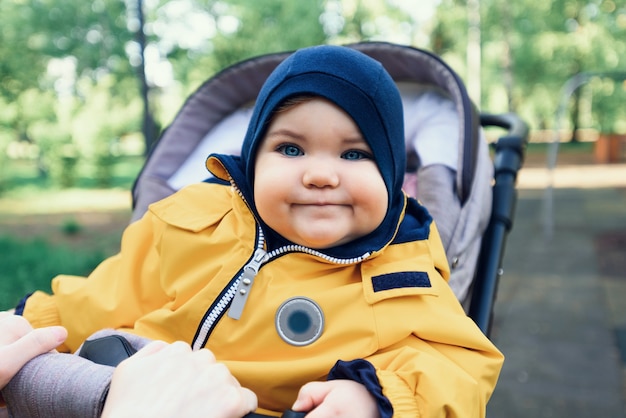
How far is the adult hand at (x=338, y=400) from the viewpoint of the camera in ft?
3.71

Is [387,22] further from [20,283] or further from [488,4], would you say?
[20,283]

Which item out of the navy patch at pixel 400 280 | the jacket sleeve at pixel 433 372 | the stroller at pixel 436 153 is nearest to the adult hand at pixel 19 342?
the jacket sleeve at pixel 433 372

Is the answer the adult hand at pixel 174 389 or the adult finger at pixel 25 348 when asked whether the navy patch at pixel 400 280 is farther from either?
the adult finger at pixel 25 348

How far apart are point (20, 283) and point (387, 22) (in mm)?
16260

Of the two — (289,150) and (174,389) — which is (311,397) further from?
(289,150)

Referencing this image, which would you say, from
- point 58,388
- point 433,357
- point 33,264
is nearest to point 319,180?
point 433,357

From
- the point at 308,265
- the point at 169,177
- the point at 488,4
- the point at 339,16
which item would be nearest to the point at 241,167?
the point at 308,265

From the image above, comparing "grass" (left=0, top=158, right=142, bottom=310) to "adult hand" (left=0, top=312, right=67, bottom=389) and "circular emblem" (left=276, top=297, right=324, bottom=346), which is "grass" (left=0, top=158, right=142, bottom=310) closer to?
"adult hand" (left=0, top=312, right=67, bottom=389)

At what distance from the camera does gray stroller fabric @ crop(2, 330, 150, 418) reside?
41.4 inches

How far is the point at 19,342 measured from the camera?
3.78 feet

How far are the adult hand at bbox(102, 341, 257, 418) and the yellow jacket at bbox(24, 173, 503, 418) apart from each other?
26cm

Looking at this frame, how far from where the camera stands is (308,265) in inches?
57.1

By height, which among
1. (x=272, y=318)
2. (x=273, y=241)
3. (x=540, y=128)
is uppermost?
(x=273, y=241)

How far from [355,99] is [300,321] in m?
0.51
